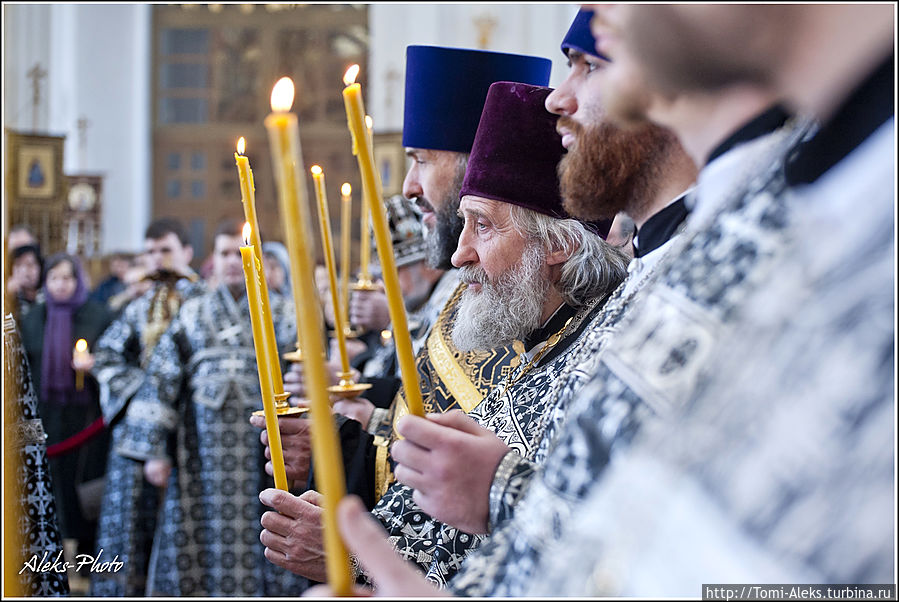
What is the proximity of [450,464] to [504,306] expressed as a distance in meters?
0.90

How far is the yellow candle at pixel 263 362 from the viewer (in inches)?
46.6

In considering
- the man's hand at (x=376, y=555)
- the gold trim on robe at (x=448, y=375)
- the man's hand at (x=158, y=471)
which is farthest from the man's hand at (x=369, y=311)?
the man's hand at (x=376, y=555)

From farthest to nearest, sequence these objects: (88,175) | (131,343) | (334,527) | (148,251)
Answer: (88,175) → (148,251) → (131,343) → (334,527)

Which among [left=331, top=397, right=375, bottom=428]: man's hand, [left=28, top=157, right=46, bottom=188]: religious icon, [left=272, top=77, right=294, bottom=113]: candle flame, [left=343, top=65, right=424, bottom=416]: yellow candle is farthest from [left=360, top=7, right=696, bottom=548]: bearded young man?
[left=28, top=157, right=46, bottom=188]: religious icon

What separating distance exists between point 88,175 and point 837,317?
12.7 meters

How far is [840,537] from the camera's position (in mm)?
643

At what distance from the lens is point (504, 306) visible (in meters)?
1.90

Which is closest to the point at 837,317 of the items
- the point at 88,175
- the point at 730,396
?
the point at 730,396

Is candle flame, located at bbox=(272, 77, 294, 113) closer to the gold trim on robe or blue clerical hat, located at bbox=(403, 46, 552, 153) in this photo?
the gold trim on robe

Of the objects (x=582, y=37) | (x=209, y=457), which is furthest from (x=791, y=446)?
(x=209, y=457)

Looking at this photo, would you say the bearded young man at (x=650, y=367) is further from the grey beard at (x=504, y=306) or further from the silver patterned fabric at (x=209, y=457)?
the silver patterned fabric at (x=209, y=457)

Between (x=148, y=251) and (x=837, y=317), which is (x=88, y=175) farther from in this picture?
(x=837, y=317)

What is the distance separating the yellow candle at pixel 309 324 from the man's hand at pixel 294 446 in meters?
0.84

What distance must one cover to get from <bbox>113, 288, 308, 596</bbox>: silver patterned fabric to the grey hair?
2694 mm
